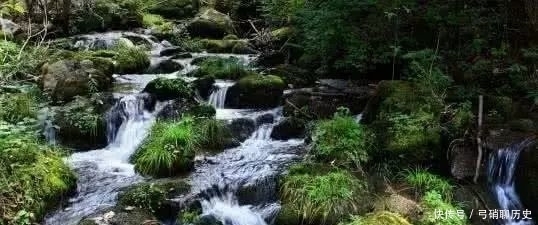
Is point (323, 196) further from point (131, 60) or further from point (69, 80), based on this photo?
point (131, 60)

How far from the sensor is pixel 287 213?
6914 mm

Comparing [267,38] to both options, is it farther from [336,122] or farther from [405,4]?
[336,122]

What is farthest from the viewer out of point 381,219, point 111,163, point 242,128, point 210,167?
point 242,128

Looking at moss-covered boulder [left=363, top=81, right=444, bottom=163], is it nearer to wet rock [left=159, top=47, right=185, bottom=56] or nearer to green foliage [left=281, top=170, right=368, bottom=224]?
green foliage [left=281, top=170, right=368, bottom=224]

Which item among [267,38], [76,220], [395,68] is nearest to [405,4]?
[395,68]

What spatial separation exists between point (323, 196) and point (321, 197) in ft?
0.13

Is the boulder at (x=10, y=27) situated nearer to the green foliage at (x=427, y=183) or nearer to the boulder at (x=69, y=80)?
the boulder at (x=69, y=80)

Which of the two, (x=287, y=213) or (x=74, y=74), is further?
(x=74, y=74)

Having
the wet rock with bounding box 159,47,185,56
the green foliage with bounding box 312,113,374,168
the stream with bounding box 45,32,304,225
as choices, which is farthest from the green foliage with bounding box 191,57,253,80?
the green foliage with bounding box 312,113,374,168

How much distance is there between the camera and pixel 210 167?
8.52 m

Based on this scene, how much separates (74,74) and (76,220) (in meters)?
4.66

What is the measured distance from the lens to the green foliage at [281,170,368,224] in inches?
267

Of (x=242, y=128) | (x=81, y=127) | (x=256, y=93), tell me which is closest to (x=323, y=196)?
(x=242, y=128)

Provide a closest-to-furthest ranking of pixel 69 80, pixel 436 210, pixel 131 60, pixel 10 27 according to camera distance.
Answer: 1. pixel 436 210
2. pixel 69 80
3. pixel 131 60
4. pixel 10 27
